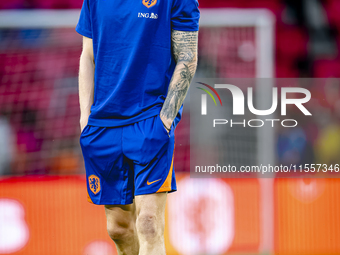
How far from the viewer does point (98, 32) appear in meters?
1.84

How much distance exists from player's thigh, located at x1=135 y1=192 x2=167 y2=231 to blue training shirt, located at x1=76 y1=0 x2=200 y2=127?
12.7 inches

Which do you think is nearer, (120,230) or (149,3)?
(149,3)

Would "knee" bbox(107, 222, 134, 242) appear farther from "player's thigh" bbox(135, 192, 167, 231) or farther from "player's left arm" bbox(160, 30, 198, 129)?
"player's left arm" bbox(160, 30, 198, 129)

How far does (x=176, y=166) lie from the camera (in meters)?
3.54

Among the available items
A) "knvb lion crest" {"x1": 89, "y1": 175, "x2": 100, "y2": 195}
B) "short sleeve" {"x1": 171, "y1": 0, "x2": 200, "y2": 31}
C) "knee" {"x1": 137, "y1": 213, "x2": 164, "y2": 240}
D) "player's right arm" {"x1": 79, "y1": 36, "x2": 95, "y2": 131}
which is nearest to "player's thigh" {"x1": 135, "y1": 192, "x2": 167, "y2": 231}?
"knee" {"x1": 137, "y1": 213, "x2": 164, "y2": 240}

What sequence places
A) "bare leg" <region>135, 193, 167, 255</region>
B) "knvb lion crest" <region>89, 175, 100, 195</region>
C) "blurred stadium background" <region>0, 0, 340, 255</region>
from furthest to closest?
"blurred stadium background" <region>0, 0, 340, 255</region>, "knvb lion crest" <region>89, 175, 100, 195</region>, "bare leg" <region>135, 193, 167, 255</region>

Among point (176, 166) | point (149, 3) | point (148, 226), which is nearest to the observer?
point (148, 226)

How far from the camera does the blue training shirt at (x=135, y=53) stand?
1746mm

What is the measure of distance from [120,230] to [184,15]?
1.02 m

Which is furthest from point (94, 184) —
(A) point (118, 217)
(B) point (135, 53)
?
(B) point (135, 53)

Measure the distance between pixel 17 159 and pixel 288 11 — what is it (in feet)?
11.1

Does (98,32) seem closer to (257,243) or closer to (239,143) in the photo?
(239,143)

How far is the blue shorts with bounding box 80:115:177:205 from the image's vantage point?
169cm

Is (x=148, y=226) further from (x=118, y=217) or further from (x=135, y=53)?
(x=135, y=53)
